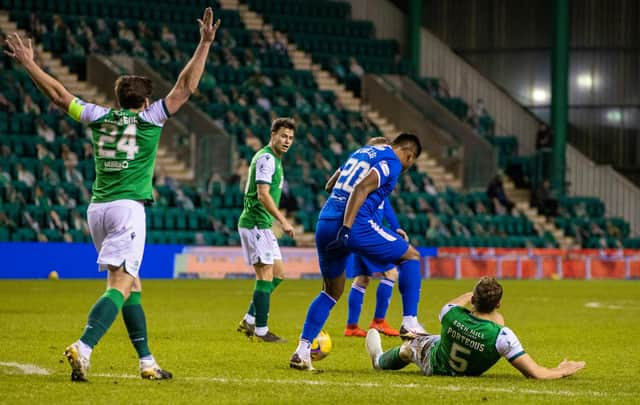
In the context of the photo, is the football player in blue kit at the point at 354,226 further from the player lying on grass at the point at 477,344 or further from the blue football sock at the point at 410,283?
the player lying on grass at the point at 477,344

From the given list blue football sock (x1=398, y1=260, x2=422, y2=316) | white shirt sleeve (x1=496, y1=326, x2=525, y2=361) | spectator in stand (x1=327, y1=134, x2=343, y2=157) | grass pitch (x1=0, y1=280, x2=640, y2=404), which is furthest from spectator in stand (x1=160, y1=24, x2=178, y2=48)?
white shirt sleeve (x1=496, y1=326, x2=525, y2=361)

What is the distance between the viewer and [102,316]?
8.41 m

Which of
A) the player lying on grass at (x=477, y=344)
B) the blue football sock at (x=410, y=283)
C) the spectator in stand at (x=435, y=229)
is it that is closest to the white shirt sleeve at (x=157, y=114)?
the player lying on grass at (x=477, y=344)

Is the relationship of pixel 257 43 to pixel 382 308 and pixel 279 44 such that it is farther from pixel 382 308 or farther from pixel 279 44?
pixel 382 308

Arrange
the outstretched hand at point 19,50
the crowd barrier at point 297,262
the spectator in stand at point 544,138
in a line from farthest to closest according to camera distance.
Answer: the spectator in stand at point 544,138 < the crowd barrier at point 297,262 < the outstretched hand at point 19,50

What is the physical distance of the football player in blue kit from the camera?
9727 millimetres

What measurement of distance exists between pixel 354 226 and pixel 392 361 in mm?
1063

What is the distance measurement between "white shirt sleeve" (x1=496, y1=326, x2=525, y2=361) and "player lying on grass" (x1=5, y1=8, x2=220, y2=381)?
2.27 meters

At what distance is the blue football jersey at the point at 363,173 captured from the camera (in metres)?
9.97

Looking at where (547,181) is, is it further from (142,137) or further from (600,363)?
(142,137)

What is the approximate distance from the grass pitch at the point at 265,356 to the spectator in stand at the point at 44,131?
924cm

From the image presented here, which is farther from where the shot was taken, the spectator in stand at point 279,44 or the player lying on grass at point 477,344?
the spectator in stand at point 279,44

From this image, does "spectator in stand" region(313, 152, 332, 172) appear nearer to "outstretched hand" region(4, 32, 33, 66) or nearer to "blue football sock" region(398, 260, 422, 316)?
"blue football sock" region(398, 260, 422, 316)

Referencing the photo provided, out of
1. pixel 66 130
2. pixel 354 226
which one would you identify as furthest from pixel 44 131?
pixel 354 226
